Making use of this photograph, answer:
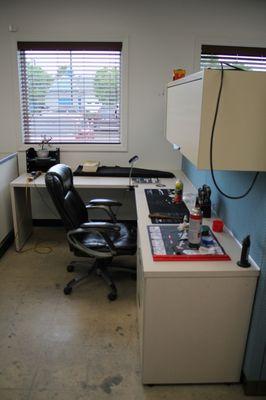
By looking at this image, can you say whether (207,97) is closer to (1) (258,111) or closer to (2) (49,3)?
(1) (258,111)

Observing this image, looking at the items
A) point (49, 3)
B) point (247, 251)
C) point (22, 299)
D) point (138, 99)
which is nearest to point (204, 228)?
point (247, 251)

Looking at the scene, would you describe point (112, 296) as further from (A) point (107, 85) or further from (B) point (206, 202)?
(A) point (107, 85)

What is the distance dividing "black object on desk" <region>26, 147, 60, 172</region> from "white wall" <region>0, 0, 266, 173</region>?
22.7 inches

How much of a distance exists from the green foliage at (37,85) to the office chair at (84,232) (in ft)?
4.41

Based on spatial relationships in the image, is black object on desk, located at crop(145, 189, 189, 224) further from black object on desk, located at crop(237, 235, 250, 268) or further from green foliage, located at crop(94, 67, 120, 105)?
green foliage, located at crop(94, 67, 120, 105)

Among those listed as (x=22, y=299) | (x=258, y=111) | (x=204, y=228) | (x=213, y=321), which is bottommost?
(x=22, y=299)

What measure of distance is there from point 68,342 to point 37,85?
266cm

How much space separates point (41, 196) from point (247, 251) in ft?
9.16

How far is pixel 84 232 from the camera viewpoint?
2.37 metres

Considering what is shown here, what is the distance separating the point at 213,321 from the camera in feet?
5.52

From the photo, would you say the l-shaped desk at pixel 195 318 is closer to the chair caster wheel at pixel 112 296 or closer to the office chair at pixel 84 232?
the office chair at pixel 84 232

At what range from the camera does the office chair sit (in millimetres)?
2320

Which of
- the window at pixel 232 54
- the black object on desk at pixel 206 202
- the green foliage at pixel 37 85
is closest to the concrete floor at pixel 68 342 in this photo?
the black object on desk at pixel 206 202

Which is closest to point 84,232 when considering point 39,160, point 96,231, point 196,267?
point 96,231
